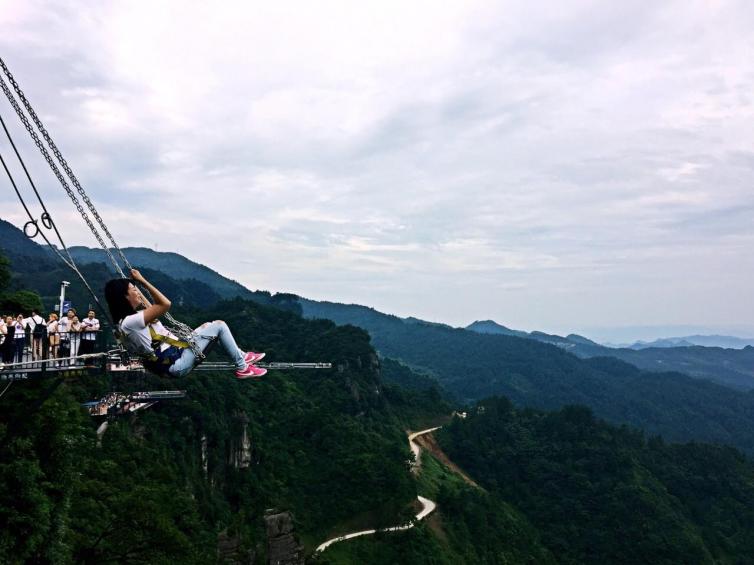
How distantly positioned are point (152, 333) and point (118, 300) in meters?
1.00

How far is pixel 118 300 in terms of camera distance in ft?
35.4

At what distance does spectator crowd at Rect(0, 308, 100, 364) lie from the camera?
14.3 meters

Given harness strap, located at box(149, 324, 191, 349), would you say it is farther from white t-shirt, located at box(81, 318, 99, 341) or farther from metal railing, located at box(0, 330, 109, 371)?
white t-shirt, located at box(81, 318, 99, 341)

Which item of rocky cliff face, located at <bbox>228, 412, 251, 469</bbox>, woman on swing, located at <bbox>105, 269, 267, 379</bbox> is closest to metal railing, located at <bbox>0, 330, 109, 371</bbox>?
woman on swing, located at <bbox>105, 269, 267, 379</bbox>

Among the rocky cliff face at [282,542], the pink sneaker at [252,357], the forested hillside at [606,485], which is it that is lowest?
the forested hillside at [606,485]

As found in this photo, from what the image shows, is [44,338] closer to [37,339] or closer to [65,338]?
[37,339]

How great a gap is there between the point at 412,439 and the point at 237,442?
43043mm

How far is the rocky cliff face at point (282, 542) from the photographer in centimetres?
3425

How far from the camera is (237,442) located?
185 ft

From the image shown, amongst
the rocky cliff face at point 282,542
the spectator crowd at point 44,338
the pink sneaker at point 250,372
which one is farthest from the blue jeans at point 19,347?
the rocky cliff face at point 282,542

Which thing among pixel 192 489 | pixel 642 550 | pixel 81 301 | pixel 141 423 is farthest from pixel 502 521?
pixel 81 301

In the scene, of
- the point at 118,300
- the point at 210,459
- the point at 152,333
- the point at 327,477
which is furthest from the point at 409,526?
the point at 118,300

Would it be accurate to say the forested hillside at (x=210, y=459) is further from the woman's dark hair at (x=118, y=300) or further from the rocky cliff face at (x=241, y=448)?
the woman's dark hair at (x=118, y=300)

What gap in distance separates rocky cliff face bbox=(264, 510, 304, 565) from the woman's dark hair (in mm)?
28296
